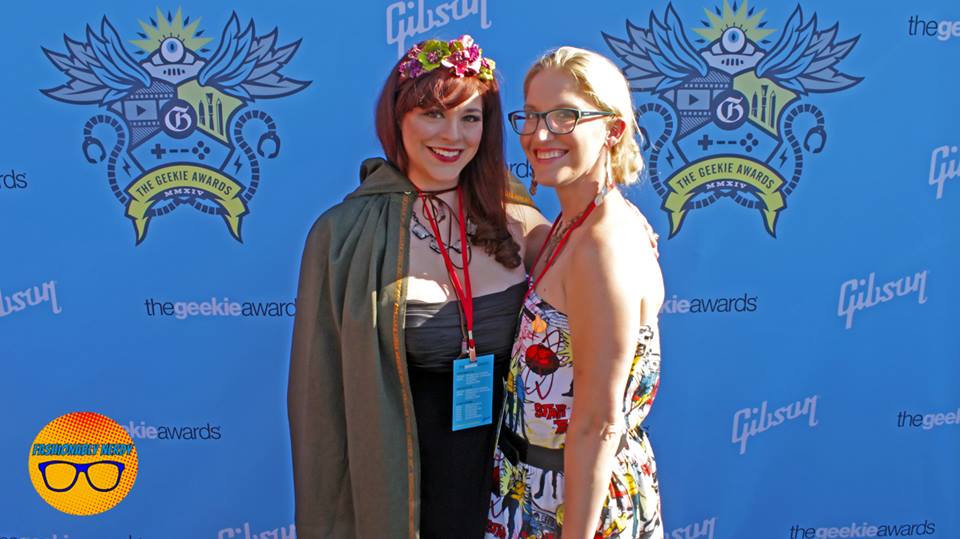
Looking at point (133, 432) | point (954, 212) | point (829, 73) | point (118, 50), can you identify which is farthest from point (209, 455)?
point (954, 212)

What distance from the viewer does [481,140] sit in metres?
1.83

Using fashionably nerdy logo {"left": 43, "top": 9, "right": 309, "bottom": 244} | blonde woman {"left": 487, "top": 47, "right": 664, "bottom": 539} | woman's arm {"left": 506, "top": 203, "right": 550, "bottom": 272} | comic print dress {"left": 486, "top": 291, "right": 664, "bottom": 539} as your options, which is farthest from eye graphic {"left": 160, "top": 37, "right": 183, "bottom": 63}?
comic print dress {"left": 486, "top": 291, "right": 664, "bottom": 539}

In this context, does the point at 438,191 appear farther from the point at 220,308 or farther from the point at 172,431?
the point at 172,431

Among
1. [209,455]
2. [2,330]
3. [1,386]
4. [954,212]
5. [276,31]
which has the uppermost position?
[276,31]

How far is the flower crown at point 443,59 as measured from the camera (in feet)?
5.50

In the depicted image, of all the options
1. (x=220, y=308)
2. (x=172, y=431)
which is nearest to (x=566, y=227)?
(x=220, y=308)

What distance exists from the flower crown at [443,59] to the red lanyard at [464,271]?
31 centimetres

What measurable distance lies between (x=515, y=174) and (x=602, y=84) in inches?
43.6

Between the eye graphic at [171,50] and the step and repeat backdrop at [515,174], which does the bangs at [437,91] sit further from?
the eye graphic at [171,50]

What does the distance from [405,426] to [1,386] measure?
168 centimetres

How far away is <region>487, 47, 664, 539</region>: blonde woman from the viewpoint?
1297mm

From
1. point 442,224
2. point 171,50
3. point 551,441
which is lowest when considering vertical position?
point 551,441

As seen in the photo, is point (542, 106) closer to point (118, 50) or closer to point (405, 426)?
point (405, 426)

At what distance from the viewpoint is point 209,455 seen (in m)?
2.57
